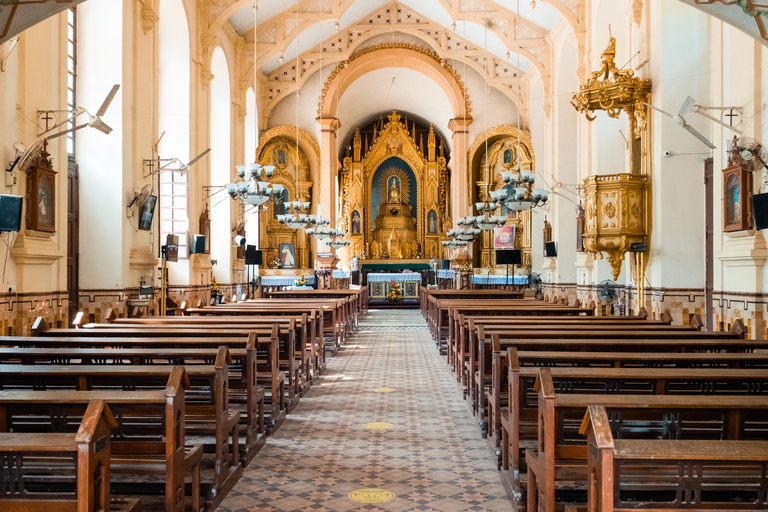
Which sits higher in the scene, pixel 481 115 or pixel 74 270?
pixel 481 115

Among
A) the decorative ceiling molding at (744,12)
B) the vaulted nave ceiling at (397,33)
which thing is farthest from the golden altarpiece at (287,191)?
the decorative ceiling molding at (744,12)

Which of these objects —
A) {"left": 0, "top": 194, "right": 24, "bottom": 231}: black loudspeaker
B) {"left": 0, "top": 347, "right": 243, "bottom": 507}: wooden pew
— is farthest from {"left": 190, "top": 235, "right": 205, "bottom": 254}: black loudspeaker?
{"left": 0, "top": 347, "right": 243, "bottom": 507}: wooden pew

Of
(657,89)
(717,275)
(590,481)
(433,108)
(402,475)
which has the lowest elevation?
(402,475)

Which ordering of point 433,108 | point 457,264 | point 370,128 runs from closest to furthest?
point 457,264
point 433,108
point 370,128

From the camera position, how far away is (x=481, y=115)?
23.1m

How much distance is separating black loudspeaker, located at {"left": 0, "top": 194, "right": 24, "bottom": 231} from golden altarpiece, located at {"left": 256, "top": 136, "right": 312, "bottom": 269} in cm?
1620

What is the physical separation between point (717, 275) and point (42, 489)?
8.51 m

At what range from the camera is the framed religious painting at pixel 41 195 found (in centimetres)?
843

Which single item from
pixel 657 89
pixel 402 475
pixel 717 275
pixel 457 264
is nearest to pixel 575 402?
pixel 402 475

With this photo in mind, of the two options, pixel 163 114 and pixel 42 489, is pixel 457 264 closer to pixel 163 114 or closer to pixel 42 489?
pixel 163 114

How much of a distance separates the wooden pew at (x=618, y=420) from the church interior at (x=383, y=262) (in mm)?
19

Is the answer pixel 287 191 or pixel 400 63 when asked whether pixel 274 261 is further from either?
pixel 400 63

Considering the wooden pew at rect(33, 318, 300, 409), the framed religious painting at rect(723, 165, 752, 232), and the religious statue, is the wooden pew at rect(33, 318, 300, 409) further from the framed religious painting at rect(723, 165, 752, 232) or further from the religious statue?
the religious statue

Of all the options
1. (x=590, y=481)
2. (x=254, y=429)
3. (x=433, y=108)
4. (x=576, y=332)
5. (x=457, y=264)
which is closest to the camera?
(x=590, y=481)
